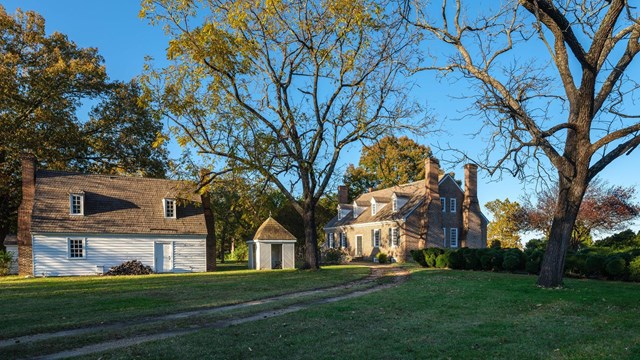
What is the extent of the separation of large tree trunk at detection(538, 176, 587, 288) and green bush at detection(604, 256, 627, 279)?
4.64 meters

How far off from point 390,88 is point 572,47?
12049mm

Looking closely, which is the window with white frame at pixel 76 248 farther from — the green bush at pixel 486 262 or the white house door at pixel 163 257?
the green bush at pixel 486 262

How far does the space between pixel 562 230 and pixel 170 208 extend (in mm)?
25737

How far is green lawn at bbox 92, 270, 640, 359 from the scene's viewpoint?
653 cm

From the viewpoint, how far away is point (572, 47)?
44.6 ft

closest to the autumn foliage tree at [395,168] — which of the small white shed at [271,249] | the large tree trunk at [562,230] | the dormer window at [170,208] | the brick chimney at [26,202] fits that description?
the small white shed at [271,249]

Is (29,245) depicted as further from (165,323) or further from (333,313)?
(333,313)

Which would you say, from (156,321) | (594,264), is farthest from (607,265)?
(156,321)

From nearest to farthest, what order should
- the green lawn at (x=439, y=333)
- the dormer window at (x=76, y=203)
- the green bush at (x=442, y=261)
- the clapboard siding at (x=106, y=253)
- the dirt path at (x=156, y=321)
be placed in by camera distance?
the green lawn at (x=439, y=333), the dirt path at (x=156, y=321), the green bush at (x=442, y=261), the clapboard siding at (x=106, y=253), the dormer window at (x=76, y=203)

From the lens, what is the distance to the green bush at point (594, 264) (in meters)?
17.7

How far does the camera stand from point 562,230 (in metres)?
13.7

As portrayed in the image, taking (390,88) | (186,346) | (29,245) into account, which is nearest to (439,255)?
(390,88)

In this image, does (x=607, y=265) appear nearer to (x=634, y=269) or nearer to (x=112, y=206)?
(x=634, y=269)

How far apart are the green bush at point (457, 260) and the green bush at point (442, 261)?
42 centimetres
